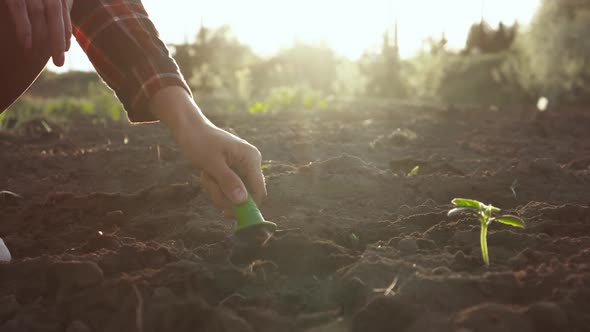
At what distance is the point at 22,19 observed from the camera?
137cm

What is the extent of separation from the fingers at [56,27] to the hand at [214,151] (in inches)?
11.1

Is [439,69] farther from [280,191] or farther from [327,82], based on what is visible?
[280,191]

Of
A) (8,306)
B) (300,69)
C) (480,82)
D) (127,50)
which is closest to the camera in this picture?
(8,306)

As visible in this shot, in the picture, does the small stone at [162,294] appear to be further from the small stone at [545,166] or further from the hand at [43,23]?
the small stone at [545,166]

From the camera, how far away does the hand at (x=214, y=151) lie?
1468 mm

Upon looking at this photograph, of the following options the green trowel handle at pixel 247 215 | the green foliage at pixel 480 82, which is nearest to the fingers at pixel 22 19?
the green trowel handle at pixel 247 215

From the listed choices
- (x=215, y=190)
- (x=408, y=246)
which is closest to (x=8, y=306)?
(x=215, y=190)

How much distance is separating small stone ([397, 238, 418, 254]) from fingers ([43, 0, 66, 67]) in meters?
1.04

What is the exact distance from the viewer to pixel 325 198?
225cm

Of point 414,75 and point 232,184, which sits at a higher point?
point 414,75

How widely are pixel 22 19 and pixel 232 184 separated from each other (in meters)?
0.65

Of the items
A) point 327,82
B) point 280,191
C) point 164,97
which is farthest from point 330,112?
point 327,82

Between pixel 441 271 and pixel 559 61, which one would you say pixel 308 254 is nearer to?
pixel 441 271

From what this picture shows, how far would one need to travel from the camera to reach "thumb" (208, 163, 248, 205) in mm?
1460
